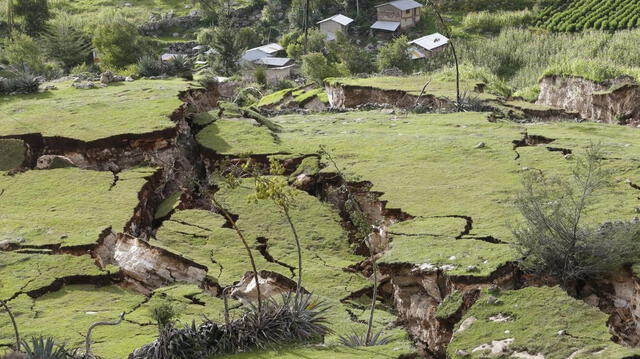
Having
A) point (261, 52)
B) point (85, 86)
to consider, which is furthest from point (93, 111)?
point (261, 52)

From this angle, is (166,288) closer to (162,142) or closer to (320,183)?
(320,183)

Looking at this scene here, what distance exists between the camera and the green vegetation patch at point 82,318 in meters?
7.25

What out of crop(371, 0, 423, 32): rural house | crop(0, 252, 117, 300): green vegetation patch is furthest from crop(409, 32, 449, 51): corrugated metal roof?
crop(0, 252, 117, 300): green vegetation patch

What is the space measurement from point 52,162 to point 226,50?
2993 centimetres

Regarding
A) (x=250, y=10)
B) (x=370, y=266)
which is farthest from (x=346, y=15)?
(x=370, y=266)

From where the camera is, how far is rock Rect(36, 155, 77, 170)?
1320 cm

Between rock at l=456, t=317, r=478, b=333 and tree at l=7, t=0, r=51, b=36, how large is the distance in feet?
166

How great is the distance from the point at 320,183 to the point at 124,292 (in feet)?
16.3

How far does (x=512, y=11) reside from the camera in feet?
177

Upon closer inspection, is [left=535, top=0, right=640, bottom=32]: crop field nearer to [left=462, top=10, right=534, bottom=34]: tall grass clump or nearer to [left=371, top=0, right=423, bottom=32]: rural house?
[left=462, top=10, right=534, bottom=34]: tall grass clump

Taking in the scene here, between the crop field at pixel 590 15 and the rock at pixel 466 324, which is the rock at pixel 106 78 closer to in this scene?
the rock at pixel 466 324

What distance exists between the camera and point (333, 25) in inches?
2232

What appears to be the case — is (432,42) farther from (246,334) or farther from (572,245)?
(246,334)

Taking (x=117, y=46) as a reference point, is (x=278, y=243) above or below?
above
